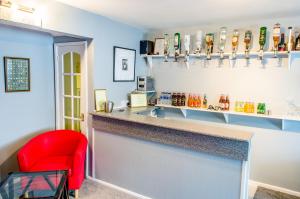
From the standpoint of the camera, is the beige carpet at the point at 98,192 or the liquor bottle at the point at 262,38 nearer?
the beige carpet at the point at 98,192

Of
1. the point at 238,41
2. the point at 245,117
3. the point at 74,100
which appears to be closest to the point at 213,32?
the point at 238,41

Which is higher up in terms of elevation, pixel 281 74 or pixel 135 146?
pixel 281 74

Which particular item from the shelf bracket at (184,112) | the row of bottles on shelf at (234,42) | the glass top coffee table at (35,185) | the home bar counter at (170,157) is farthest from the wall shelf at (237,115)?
the glass top coffee table at (35,185)

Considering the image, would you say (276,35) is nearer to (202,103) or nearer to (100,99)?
(202,103)

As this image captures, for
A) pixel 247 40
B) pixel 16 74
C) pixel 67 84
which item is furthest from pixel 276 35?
pixel 16 74

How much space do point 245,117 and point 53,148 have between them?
2.69 metres

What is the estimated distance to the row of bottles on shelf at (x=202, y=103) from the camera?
3182mm

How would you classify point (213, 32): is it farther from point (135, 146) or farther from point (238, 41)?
point (135, 146)

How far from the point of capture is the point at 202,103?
11.8 ft

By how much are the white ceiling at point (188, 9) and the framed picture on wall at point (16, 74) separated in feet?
3.41

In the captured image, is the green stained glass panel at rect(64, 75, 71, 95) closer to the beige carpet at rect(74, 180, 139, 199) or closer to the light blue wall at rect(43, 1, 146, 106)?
the light blue wall at rect(43, 1, 146, 106)

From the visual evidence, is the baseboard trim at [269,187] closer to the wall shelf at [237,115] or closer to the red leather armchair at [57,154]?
the wall shelf at [237,115]

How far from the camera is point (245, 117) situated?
3285 millimetres

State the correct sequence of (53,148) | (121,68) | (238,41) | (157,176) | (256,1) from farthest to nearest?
(121,68), (238,41), (53,148), (157,176), (256,1)
